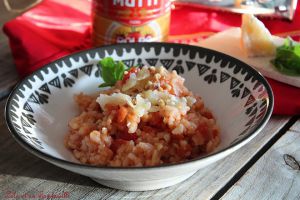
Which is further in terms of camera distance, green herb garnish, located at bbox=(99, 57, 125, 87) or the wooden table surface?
green herb garnish, located at bbox=(99, 57, 125, 87)

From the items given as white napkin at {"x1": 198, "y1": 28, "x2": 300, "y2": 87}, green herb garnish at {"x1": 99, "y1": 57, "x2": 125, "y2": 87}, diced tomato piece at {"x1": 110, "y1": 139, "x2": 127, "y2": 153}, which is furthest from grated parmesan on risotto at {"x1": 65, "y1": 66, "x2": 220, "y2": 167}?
white napkin at {"x1": 198, "y1": 28, "x2": 300, "y2": 87}

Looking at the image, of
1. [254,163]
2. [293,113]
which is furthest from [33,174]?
[293,113]

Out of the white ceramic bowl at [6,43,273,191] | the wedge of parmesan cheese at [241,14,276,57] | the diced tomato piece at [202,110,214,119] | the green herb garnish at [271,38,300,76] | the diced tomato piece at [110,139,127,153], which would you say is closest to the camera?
the white ceramic bowl at [6,43,273,191]

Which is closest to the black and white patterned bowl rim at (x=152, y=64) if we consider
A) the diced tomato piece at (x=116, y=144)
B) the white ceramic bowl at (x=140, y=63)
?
the white ceramic bowl at (x=140, y=63)

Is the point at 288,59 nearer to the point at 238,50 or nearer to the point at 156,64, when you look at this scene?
the point at 238,50

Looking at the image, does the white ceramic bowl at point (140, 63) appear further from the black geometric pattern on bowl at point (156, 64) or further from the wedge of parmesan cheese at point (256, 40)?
the wedge of parmesan cheese at point (256, 40)

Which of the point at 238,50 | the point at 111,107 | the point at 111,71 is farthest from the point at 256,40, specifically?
the point at 111,107

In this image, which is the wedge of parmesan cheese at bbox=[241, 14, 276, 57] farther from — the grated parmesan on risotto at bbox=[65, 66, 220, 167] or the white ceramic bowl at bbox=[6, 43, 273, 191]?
the grated parmesan on risotto at bbox=[65, 66, 220, 167]
